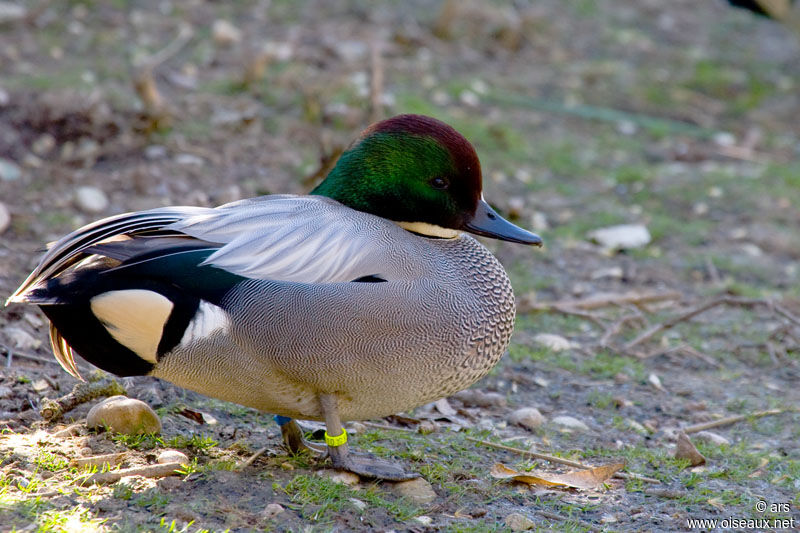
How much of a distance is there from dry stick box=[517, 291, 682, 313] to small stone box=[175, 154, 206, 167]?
1.90 m

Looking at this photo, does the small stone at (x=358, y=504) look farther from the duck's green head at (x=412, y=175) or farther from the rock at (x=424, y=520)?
the duck's green head at (x=412, y=175)

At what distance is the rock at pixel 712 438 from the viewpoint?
3242 millimetres

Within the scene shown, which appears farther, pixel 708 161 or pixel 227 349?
pixel 708 161

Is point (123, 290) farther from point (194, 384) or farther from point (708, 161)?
point (708, 161)

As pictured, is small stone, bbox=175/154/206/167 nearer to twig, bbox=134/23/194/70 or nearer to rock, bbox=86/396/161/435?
twig, bbox=134/23/194/70

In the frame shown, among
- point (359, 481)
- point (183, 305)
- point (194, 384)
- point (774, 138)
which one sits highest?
point (183, 305)

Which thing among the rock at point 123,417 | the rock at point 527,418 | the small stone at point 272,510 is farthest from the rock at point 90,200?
the small stone at point 272,510

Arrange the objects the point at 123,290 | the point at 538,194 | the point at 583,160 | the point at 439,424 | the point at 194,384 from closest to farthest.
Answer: the point at 123,290 → the point at 194,384 → the point at 439,424 → the point at 538,194 → the point at 583,160

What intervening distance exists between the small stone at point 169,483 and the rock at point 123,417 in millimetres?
310

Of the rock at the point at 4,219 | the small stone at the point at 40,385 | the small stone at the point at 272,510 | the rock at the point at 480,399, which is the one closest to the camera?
the small stone at the point at 272,510

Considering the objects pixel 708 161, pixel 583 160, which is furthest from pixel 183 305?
pixel 708 161

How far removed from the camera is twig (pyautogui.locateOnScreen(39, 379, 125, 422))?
9.29ft

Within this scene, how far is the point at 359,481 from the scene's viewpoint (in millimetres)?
2678

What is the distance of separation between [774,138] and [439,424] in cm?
462
